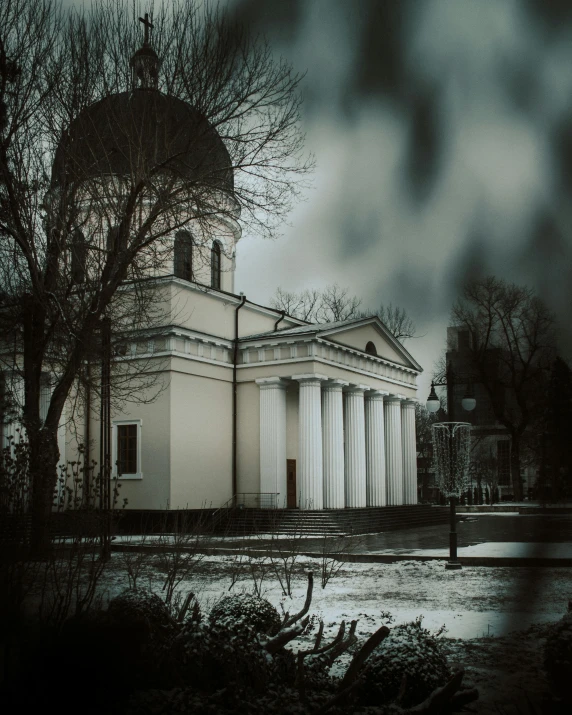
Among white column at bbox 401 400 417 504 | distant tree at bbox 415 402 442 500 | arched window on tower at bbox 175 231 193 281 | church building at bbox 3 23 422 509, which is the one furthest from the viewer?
distant tree at bbox 415 402 442 500

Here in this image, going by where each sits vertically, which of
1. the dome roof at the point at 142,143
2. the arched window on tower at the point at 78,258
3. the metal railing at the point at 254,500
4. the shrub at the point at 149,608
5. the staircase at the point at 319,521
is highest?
the dome roof at the point at 142,143

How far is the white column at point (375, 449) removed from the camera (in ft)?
133

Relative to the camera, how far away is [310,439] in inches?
1390

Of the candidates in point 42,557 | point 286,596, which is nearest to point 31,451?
point 42,557

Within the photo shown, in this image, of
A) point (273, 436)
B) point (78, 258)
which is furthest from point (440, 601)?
point (273, 436)

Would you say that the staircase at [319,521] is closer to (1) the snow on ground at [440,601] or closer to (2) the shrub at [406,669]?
(1) the snow on ground at [440,601]

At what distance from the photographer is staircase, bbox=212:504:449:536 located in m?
31.3

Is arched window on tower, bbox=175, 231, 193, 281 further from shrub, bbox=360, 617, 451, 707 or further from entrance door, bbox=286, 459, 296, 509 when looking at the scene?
shrub, bbox=360, 617, 451, 707

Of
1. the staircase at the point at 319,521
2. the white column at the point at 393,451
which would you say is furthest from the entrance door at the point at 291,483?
the white column at the point at 393,451

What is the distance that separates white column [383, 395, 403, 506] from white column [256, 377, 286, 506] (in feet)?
29.8

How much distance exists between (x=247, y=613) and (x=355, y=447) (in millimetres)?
30633

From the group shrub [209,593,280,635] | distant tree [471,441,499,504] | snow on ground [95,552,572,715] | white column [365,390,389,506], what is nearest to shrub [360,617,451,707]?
snow on ground [95,552,572,715]

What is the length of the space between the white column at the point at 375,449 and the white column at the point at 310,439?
232 inches

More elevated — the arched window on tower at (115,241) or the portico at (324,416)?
the arched window on tower at (115,241)
